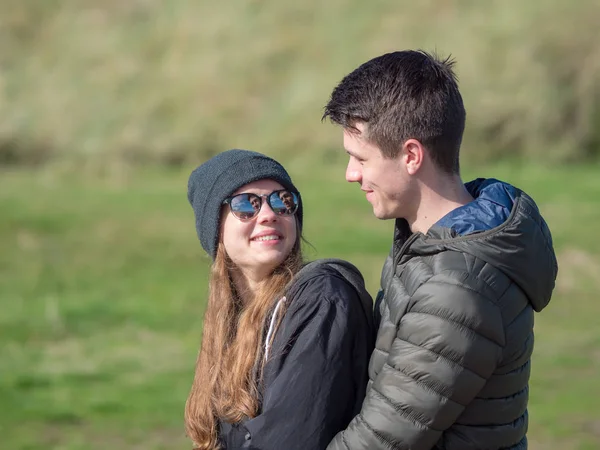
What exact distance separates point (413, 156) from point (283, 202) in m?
0.50

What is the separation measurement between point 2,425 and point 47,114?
33.7ft

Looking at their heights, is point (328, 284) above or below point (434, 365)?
above

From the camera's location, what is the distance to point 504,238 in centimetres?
245

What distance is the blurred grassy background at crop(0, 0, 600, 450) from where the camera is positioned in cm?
700

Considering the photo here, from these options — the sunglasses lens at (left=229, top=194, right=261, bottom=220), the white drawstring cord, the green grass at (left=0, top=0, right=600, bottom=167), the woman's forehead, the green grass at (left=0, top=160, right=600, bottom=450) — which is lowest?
the white drawstring cord

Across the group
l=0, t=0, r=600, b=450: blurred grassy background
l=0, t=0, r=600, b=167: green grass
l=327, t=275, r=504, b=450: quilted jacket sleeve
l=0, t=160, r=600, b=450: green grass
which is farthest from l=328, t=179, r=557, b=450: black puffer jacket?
l=0, t=0, r=600, b=167: green grass

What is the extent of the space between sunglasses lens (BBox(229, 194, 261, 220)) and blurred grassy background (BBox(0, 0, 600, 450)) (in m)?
3.33

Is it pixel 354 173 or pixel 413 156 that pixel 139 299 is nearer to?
pixel 354 173

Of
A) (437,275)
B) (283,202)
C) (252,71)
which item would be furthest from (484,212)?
(252,71)

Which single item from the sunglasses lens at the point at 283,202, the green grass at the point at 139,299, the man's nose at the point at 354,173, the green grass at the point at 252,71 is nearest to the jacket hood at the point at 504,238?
the man's nose at the point at 354,173

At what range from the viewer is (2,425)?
6.40m

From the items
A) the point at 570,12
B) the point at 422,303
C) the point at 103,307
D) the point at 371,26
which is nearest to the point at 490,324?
the point at 422,303

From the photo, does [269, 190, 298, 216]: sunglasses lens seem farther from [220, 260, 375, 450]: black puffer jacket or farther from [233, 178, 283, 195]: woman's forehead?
[220, 260, 375, 450]: black puffer jacket

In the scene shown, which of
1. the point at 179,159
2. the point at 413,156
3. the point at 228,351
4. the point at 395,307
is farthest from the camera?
the point at 179,159
